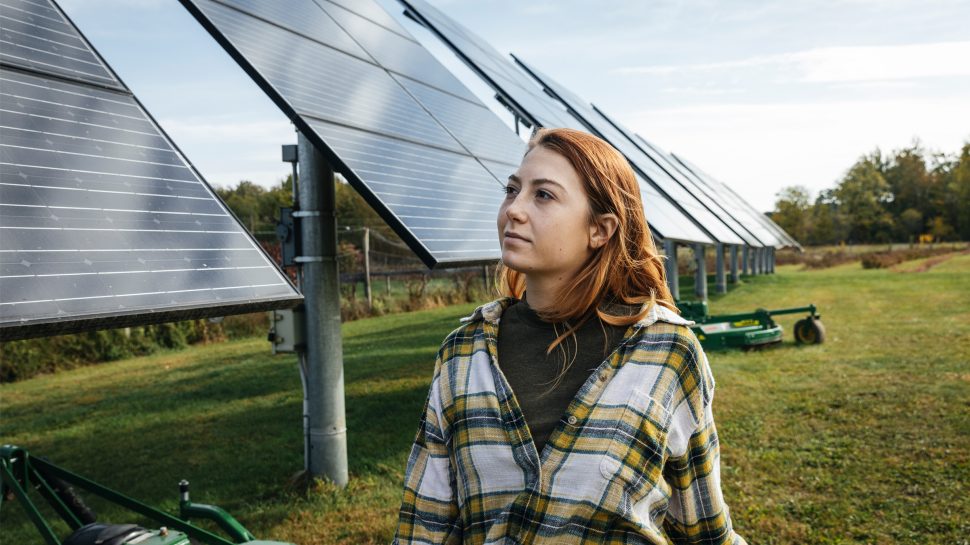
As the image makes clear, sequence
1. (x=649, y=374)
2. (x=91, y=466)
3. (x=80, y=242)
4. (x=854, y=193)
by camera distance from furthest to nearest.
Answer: (x=854, y=193)
(x=91, y=466)
(x=80, y=242)
(x=649, y=374)

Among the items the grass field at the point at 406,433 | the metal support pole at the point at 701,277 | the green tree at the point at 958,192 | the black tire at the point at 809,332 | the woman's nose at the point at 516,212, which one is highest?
the green tree at the point at 958,192

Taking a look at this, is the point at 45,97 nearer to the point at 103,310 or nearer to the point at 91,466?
the point at 103,310

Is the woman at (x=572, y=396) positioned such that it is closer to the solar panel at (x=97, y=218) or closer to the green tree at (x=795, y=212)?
the solar panel at (x=97, y=218)

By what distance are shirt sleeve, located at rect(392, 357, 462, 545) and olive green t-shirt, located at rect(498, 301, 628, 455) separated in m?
0.23

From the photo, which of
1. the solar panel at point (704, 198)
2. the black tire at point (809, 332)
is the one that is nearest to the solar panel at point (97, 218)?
the black tire at point (809, 332)

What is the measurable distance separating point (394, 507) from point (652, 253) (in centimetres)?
410

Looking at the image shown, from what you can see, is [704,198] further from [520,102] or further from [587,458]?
[587,458]

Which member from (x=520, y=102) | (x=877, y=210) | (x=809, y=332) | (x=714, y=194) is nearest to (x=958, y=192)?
(x=877, y=210)

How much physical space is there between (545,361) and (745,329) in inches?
456

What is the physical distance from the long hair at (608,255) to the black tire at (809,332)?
41.4 feet

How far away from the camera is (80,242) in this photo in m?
2.77

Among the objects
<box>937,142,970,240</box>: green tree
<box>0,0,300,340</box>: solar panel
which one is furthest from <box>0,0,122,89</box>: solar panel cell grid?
<box>937,142,970,240</box>: green tree

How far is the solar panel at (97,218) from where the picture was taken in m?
2.50

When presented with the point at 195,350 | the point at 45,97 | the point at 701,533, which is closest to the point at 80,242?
the point at 45,97
